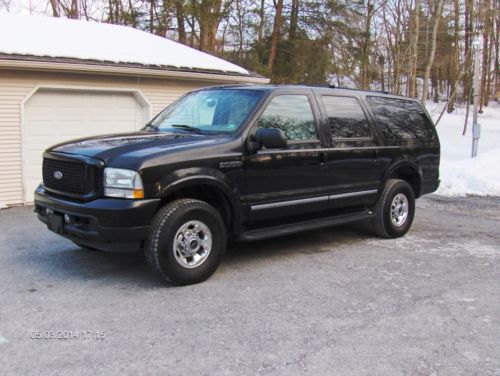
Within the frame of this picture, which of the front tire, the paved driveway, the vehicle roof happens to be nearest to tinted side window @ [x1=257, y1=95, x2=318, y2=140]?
the vehicle roof

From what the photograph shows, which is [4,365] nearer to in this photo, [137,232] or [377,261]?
[137,232]

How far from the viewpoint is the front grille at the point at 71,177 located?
4.76m

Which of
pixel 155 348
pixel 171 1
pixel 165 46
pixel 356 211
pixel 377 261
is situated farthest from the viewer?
pixel 171 1

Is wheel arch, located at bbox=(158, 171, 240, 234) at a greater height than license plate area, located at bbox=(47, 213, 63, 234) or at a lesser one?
greater

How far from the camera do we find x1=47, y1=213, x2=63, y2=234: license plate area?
4.97 m

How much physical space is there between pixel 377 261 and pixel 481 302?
1.45 m

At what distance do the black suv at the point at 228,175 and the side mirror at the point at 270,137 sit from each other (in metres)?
0.01

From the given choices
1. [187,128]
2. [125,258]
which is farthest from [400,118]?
[125,258]

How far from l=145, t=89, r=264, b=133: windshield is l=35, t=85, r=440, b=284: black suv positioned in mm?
17

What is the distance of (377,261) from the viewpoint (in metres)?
6.02

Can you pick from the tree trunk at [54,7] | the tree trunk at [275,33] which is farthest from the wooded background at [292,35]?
the tree trunk at [54,7]

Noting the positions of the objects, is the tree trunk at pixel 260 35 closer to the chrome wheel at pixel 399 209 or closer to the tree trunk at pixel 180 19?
the tree trunk at pixel 180 19

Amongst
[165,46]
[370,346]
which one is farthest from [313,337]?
[165,46]

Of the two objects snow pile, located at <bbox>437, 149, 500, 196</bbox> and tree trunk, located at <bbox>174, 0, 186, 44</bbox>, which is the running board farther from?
tree trunk, located at <bbox>174, 0, 186, 44</bbox>
